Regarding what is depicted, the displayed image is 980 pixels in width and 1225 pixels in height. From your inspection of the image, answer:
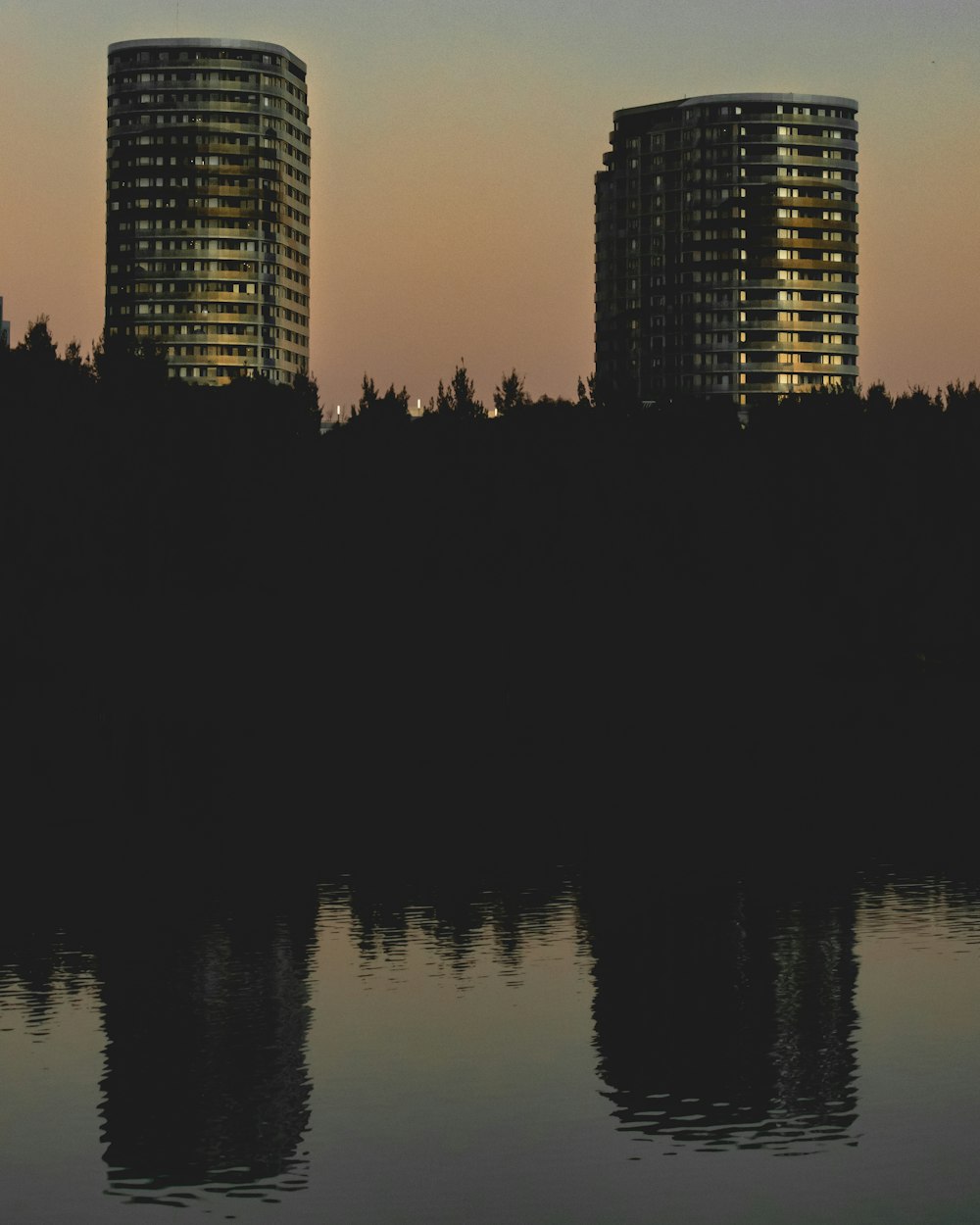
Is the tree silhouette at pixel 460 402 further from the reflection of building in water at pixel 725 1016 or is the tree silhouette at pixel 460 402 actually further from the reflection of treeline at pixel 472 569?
the reflection of building in water at pixel 725 1016

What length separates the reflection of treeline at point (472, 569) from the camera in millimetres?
101312

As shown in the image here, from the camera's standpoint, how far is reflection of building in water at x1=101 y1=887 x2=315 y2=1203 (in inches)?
961

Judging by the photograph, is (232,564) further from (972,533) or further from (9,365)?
(972,533)

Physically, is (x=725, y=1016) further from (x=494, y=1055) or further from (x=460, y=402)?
(x=460, y=402)

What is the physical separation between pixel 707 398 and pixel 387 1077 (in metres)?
126

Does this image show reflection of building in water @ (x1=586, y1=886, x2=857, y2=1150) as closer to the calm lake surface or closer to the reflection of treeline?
the calm lake surface

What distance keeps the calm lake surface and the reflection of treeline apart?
40351 millimetres

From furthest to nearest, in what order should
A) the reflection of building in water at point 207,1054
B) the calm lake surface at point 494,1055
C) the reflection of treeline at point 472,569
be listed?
the reflection of treeline at point 472,569 → the reflection of building in water at point 207,1054 → the calm lake surface at point 494,1055

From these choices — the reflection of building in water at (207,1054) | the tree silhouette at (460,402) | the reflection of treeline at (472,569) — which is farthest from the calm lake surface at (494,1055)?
the tree silhouette at (460,402)

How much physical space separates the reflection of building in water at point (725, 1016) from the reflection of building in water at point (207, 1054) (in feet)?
13.5

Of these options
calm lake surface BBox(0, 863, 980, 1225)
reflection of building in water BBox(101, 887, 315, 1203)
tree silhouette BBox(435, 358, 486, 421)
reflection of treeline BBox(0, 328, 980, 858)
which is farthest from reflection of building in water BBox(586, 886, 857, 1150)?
tree silhouette BBox(435, 358, 486, 421)

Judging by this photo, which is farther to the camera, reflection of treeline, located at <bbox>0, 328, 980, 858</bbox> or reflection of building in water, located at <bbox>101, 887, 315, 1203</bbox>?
reflection of treeline, located at <bbox>0, 328, 980, 858</bbox>

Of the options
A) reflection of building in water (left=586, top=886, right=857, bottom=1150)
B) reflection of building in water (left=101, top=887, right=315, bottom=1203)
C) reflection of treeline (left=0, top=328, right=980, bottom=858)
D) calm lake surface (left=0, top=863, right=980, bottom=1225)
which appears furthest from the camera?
reflection of treeline (left=0, top=328, right=980, bottom=858)

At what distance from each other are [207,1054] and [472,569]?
93.3m
